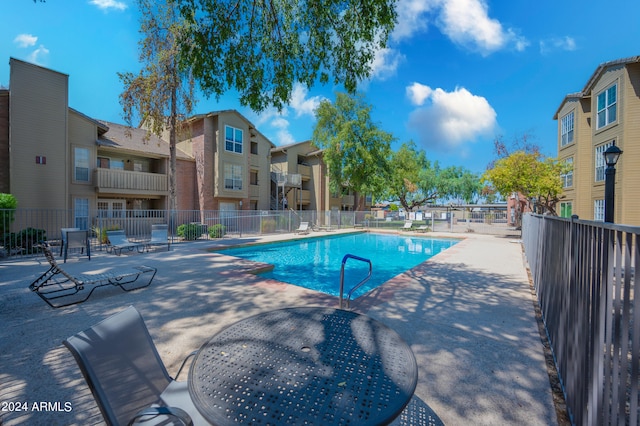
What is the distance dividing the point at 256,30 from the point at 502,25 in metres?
13.1

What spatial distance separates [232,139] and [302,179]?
33.8 feet

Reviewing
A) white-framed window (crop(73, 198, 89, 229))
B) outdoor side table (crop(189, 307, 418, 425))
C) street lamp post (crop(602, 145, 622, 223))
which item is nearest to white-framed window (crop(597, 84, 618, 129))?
street lamp post (crop(602, 145, 622, 223))

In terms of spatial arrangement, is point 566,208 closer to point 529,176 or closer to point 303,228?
point 529,176

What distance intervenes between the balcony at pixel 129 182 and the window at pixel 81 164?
56 cm

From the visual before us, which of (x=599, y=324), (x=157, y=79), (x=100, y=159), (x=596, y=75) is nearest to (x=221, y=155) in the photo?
(x=157, y=79)

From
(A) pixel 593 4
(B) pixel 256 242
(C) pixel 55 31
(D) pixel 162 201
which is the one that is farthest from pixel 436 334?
(D) pixel 162 201

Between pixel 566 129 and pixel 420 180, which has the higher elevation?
pixel 566 129

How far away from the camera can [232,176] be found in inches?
863

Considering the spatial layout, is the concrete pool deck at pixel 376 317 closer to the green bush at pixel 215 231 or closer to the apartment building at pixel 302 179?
the green bush at pixel 215 231

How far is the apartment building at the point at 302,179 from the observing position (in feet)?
92.9

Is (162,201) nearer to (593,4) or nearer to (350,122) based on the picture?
(350,122)

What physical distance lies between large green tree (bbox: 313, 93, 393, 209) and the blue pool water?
356 inches

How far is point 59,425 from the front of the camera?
2119 mm

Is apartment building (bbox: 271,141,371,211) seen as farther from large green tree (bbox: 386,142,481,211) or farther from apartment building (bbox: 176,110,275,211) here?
large green tree (bbox: 386,142,481,211)
